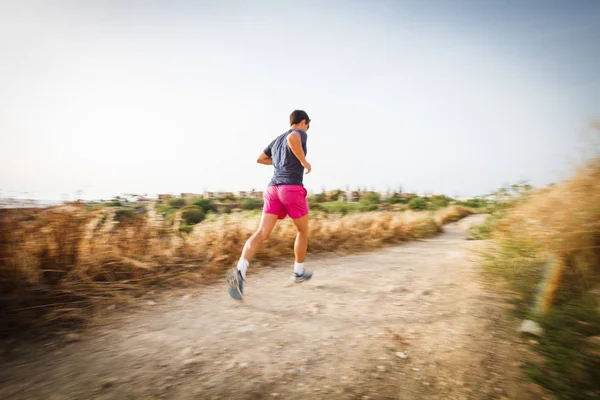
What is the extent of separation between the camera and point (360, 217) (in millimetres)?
8445

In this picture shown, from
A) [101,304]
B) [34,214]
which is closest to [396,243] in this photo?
[101,304]

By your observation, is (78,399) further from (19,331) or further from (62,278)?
(62,278)

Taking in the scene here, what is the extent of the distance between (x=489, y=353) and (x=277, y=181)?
2.50 m

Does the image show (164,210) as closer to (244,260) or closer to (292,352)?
(244,260)

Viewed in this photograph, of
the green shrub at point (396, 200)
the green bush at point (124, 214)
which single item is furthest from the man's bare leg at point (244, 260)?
the green shrub at point (396, 200)

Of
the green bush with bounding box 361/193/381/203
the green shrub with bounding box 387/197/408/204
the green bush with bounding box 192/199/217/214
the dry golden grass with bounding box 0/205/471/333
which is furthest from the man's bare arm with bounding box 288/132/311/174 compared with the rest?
the green shrub with bounding box 387/197/408/204

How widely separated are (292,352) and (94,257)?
2.51m

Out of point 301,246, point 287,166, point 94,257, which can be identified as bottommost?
point 94,257

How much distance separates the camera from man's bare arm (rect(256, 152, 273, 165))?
403cm

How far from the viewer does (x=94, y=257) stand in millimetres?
A: 3357

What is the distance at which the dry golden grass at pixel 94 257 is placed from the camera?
2711 mm

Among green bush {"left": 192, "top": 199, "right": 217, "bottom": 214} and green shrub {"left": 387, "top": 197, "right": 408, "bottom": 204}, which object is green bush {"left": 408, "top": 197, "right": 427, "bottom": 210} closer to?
green shrub {"left": 387, "top": 197, "right": 408, "bottom": 204}

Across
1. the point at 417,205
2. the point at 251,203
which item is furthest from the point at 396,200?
the point at 251,203

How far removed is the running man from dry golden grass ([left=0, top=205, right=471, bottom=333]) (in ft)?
3.33
